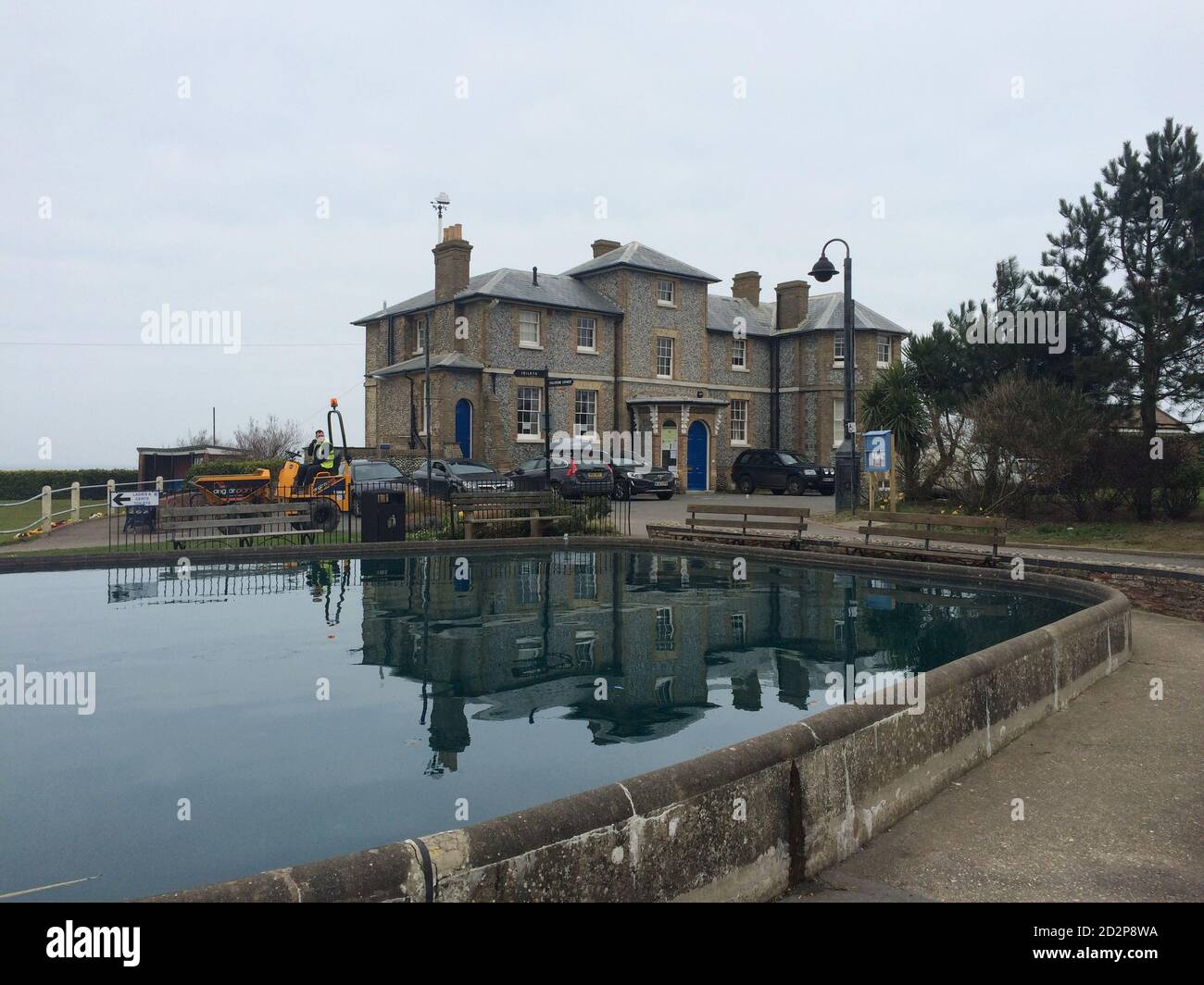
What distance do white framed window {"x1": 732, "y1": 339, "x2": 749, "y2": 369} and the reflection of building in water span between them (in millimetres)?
26188

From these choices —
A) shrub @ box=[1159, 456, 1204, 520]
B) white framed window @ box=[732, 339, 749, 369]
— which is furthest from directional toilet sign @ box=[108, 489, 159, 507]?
white framed window @ box=[732, 339, 749, 369]

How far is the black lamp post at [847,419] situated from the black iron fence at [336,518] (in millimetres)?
6104

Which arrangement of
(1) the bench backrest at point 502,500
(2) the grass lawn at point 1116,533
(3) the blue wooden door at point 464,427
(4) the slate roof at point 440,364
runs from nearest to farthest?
(2) the grass lawn at point 1116,533 → (1) the bench backrest at point 502,500 → (4) the slate roof at point 440,364 → (3) the blue wooden door at point 464,427

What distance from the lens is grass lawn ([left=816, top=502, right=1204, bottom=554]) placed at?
710 inches

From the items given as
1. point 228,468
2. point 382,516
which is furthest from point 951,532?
point 228,468

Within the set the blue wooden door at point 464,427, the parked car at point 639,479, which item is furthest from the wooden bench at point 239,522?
the blue wooden door at point 464,427

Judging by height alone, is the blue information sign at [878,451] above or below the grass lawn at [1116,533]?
above

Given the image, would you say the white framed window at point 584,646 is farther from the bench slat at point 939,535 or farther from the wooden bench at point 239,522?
the wooden bench at point 239,522

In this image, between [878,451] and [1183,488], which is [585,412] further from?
[1183,488]

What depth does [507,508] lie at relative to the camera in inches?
784

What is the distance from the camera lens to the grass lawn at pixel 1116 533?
18031 millimetres

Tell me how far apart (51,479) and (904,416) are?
3501cm

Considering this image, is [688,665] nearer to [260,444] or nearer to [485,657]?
[485,657]
